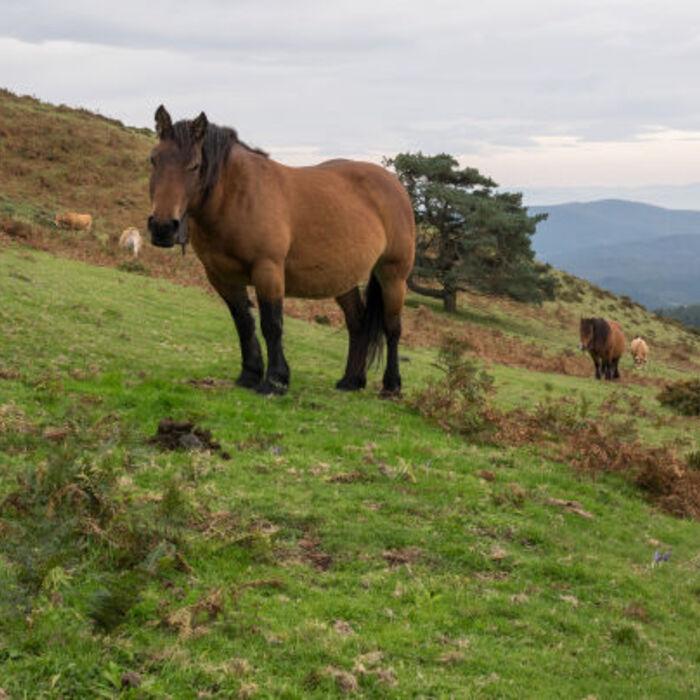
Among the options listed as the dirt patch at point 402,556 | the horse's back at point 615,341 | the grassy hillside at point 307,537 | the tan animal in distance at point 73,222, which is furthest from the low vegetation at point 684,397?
the tan animal in distance at point 73,222

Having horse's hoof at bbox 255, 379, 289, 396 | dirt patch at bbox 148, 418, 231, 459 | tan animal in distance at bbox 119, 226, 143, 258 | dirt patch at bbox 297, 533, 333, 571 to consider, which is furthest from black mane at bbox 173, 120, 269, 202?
tan animal in distance at bbox 119, 226, 143, 258

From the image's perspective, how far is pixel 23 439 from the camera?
7.52m

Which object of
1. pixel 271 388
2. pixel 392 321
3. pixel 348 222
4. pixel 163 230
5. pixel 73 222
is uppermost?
pixel 73 222

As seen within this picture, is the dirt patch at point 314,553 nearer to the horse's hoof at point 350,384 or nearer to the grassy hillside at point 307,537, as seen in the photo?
the grassy hillside at point 307,537

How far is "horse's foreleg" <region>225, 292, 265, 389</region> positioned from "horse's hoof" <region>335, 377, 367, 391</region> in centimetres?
178

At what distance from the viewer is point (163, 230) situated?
9039 mm

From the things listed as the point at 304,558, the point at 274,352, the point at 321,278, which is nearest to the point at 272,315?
the point at 274,352

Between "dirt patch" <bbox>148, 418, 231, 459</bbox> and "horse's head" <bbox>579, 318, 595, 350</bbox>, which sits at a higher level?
"horse's head" <bbox>579, 318, 595, 350</bbox>

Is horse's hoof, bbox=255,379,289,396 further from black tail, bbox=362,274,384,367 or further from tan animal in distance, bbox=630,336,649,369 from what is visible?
tan animal in distance, bbox=630,336,649,369

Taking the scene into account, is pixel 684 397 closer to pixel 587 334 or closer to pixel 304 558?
pixel 587 334

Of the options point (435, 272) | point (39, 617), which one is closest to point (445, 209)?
point (435, 272)

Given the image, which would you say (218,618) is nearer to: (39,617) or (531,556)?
(39,617)

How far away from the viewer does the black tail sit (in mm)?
13219

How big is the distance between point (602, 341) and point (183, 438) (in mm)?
21379
